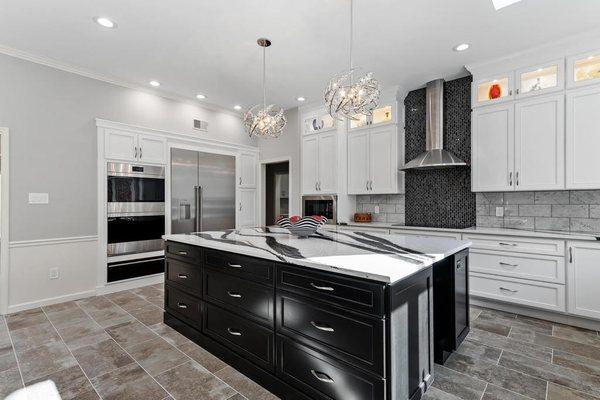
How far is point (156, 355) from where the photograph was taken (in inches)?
93.3

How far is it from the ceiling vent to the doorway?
1448 mm

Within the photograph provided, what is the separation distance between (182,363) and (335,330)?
1.39m

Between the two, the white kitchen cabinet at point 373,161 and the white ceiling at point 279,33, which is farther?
the white kitchen cabinet at point 373,161

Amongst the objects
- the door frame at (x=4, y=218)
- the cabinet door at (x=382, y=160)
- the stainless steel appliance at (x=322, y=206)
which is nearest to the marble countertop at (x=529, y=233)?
the cabinet door at (x=382, y=160)

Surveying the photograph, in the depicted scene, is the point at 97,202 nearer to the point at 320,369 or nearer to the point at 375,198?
the point at 320,369

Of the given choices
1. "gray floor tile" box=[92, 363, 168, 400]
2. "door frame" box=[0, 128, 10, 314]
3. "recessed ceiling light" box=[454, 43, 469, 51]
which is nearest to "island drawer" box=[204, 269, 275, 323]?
"gray floor tile" box=[92, 363, 168, 400]

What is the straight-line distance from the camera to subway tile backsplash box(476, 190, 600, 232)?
3.22m

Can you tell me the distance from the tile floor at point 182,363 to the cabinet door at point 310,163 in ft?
10.0

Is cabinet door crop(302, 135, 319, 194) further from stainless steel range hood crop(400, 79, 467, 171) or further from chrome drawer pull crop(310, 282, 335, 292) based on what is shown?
chrome drawer pull crop(310, 282, 335, 292)

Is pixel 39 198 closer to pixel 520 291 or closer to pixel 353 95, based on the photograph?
pixel 353 95

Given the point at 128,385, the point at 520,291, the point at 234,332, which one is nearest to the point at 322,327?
the point at 234,332

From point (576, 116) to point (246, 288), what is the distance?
363cm

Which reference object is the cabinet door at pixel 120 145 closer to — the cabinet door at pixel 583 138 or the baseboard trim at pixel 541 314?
the baseboard trim at pixel 541 314

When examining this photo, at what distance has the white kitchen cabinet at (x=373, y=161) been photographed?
4.43 meters
